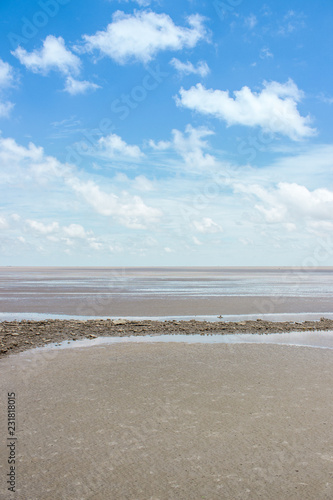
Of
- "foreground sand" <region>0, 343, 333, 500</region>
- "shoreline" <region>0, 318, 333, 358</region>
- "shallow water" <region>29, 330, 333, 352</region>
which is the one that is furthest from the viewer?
"shoreline" <region>0, 318, 333, 358</region>

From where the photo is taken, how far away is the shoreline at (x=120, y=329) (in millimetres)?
16430

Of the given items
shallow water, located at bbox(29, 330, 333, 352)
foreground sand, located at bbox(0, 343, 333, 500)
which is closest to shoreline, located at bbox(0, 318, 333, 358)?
shallow water, located at bbox(29, 330, 333, 352)

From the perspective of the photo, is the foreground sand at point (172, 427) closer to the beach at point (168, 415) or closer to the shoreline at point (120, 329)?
the beach at point (168, 415)

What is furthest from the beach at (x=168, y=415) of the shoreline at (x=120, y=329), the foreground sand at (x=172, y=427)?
the shoreline at (x=120, y=329)

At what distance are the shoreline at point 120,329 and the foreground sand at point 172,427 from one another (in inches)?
144

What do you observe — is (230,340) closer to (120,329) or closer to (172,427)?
(120,329)

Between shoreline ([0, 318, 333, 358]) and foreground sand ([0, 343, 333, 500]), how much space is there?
12.0ft

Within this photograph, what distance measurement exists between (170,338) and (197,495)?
11.2 metres

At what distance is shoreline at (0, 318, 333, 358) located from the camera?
1643cm

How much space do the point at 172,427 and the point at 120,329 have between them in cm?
1115

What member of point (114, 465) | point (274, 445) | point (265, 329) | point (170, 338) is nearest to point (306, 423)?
point (274, 445)

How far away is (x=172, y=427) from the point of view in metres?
7.50

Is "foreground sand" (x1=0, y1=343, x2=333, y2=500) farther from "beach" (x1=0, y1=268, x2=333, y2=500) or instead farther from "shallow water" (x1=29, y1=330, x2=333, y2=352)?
"shallow water" (x1=29, y1=330, x2=333, y2=352)

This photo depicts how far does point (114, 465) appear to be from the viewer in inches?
240
